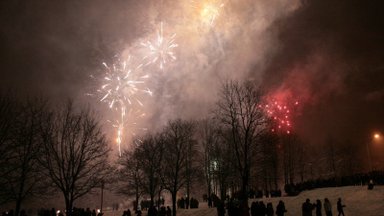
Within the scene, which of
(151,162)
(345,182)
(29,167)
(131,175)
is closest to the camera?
(29,167)

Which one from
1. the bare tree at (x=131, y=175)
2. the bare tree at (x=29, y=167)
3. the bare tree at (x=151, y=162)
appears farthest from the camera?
the bare tree at (x=131, y=175)

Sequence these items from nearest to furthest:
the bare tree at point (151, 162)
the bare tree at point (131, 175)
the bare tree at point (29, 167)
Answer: the bare tree at point (29, 167), the bare tree at point (151, 162), the bare tree at point (131, 175)

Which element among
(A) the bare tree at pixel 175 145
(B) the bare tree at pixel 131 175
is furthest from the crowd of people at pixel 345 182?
(B) the bare tree at pixel 131 175

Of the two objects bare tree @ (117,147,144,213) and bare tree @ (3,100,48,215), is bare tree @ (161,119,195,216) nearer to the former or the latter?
bare tree @ (117,147,144,213)

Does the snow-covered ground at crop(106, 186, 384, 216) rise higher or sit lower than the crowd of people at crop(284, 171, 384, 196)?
lower

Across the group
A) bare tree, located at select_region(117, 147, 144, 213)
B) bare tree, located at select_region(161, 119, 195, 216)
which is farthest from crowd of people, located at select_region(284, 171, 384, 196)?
bare tree, located at select_region(117, 147, 144, 213)

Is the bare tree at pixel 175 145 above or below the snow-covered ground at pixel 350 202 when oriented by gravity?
above

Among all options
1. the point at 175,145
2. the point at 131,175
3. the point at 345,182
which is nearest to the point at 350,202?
the point at 345,182

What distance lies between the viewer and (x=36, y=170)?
25672 mm

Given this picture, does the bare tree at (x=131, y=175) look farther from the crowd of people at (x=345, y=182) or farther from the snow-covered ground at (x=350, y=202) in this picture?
the crowd of people at (x=345, y=182)

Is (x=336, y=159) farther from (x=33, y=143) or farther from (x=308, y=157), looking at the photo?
(x=33, y=143)

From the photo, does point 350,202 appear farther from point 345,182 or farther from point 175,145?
point 175,145

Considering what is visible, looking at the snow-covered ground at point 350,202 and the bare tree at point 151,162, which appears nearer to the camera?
the snow-covered ground at point 350,202

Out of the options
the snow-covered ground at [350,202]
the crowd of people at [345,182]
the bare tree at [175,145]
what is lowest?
the snow-covered ground at [350,202]
